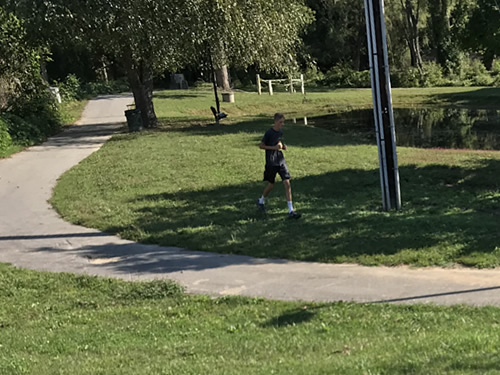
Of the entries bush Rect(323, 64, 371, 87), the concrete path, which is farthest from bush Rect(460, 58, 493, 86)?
the concrete path

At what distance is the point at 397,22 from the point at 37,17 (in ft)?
136

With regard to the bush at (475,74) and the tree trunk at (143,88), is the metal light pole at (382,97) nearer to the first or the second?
the tree trunk at (143,88)

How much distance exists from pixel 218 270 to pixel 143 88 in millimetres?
18638

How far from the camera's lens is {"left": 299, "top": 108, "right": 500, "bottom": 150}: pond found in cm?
2303

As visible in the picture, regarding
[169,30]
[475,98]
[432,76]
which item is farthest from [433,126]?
[432,76]

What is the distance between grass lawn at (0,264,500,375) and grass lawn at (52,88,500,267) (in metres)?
2.09

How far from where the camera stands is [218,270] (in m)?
8.31

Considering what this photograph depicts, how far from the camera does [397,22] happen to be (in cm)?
5528

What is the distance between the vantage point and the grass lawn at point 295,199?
895 cm

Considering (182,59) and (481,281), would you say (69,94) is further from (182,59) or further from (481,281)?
(481,281)

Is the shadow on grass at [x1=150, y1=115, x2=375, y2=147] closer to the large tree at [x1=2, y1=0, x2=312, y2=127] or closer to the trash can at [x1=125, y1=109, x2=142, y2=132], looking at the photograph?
the trash can at [x1=125, y1=109, x2=142, y2=132]

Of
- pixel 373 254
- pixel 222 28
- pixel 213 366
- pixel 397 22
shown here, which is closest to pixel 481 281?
pixel 373 254

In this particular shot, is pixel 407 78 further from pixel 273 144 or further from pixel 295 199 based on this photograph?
pixel 273 144

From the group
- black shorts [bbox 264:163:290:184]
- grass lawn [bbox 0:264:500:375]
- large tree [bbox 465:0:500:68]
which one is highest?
large tree [bbox 465:0:500:68]
